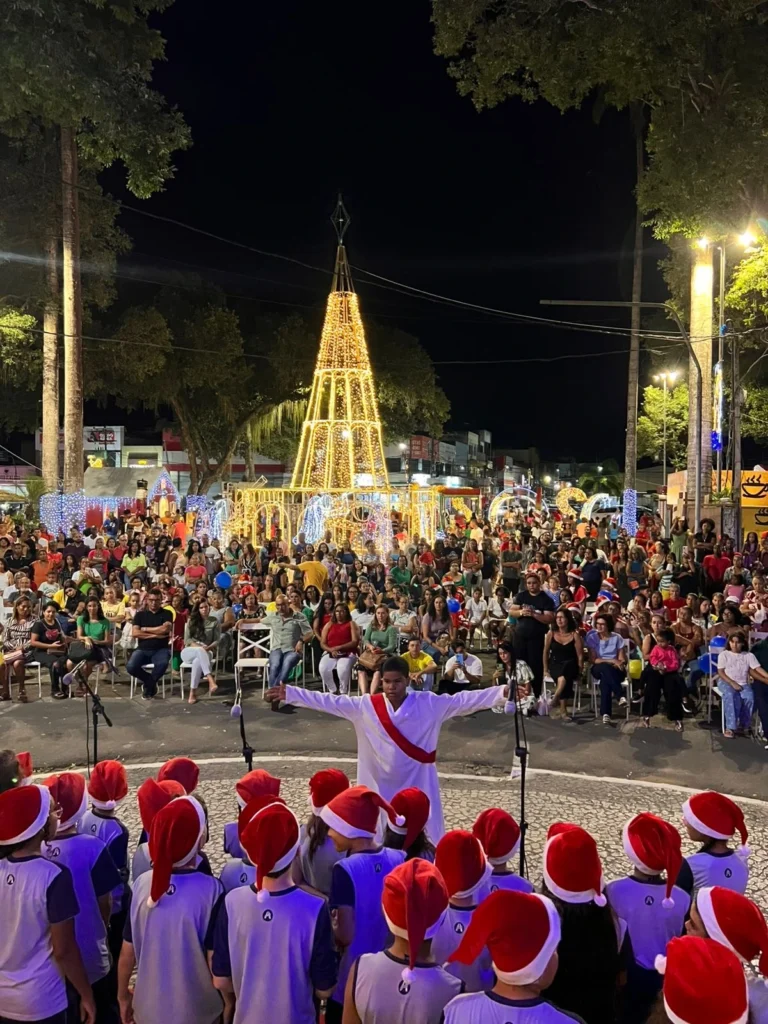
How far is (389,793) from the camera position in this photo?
500cm

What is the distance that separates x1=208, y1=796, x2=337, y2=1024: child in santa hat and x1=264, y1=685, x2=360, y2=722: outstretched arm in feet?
6.61

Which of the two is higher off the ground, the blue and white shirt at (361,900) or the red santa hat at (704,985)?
the red santa hat at (704,985)

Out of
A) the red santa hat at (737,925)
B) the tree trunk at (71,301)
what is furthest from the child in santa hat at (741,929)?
the tree trunk at (71,301)

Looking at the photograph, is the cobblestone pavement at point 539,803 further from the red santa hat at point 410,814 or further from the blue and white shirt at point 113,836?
the red santa hat at point 410,814

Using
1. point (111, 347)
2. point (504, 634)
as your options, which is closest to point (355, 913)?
point (504, 634)

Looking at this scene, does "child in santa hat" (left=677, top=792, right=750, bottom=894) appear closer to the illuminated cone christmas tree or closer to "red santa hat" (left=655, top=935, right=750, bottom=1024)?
"red santa hat" (left=655, top=935, right=750, bottom=1024)

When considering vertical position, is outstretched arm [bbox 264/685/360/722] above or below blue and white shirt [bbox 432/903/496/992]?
above

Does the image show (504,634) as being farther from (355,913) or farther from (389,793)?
(355,913)

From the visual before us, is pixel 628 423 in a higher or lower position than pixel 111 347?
lower

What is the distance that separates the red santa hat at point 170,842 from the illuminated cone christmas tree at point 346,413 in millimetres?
17708

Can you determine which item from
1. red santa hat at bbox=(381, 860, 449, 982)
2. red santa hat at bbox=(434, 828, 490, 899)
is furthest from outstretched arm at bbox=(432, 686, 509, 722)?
red santa hat at bbox=(381, 860, 449, 982)

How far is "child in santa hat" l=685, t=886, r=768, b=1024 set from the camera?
2.39 metres

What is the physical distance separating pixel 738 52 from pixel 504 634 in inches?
441

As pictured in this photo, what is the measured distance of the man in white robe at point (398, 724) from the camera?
16.2ft
